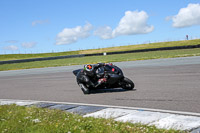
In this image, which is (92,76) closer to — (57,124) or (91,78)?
(91,78)

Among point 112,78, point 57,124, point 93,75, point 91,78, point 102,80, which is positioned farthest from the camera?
point 91,78

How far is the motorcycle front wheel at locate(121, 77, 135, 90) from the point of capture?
32.7ft

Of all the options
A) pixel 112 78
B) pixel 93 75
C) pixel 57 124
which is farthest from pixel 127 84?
pixel 57 124

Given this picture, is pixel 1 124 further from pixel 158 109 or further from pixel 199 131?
pixel 199 131

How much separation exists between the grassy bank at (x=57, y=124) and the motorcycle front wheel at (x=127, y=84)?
3.40 m

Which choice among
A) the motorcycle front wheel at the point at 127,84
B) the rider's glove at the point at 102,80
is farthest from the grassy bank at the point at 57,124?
the motorcycle front wheel at the point at 127,84

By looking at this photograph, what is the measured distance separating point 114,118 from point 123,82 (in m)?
3.98

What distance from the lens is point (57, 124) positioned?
18.9 ft

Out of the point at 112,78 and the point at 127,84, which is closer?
the point at 112,78

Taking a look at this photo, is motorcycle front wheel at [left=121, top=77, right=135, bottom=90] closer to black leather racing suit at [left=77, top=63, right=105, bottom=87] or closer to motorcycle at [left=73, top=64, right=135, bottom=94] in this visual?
motorcycle at [left=73, top=64, right=135, bottom=94]

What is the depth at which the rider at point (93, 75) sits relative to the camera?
9.87m

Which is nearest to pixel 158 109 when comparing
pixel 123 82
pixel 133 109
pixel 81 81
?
pixel 133 109

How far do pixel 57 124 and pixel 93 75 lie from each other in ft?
14.3

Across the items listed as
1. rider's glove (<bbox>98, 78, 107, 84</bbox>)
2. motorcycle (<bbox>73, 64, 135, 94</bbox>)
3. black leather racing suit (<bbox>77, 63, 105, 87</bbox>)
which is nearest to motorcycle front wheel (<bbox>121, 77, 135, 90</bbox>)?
motorcycle (<bbox>73, 64, 135, 94</bbox>)
